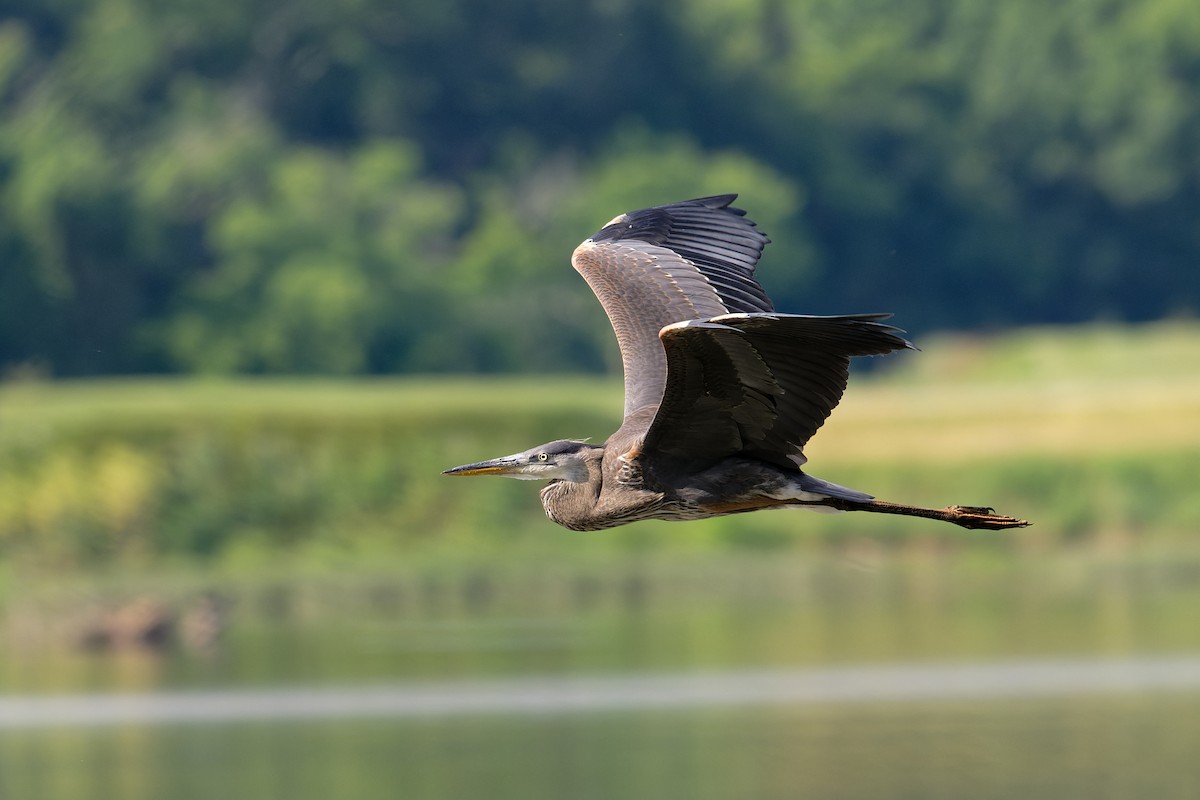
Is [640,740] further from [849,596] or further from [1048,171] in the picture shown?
[1048,171]

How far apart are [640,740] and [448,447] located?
443 inches

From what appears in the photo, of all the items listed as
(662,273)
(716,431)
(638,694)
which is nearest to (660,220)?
(662,273)

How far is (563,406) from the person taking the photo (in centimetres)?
2897

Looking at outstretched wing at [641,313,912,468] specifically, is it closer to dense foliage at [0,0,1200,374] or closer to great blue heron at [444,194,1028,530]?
great blue heron at [444,194,1028,530]

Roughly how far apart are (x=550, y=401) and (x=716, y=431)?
20275 mm

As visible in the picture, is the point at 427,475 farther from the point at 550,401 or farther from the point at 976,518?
the point at 976,518

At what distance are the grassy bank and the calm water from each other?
1.72 meters

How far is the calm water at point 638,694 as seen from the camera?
15680mm

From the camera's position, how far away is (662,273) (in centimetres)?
1020

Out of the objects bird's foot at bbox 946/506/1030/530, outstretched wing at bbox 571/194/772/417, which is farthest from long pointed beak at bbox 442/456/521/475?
bird's foot at bbox 946/506/1030/530

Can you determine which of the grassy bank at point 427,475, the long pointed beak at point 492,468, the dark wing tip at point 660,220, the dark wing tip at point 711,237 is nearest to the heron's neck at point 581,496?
the long pointed beak at point 492,468

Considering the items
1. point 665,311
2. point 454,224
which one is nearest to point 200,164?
point 454,224

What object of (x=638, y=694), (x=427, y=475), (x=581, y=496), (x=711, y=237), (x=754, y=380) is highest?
(x=711, y=237)

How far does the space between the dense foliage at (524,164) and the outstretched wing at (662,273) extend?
26625 mm
